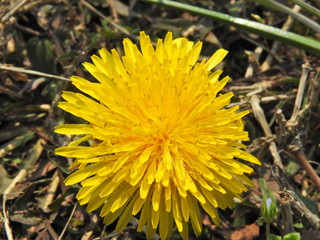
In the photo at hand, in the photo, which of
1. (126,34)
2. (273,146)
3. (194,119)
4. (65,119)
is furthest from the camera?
(126,34)

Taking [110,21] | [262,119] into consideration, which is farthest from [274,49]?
[110,21]

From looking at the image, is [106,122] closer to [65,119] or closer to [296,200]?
[65,119]

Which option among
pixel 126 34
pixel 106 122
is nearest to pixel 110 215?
pixel 106 122

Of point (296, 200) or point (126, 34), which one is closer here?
point (296, 200)

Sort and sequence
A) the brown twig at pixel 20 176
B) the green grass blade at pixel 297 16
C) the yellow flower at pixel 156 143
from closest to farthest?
the yellow flower at pixel 156 143 < the brown twig at pixel 20 176 < the green grass blade at pixel 297 16

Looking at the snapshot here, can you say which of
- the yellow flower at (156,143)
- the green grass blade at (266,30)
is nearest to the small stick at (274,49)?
the green grass blade at (266,30)

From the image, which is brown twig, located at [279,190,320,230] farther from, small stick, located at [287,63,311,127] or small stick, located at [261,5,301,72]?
small stick, located at [261,5,301,72]

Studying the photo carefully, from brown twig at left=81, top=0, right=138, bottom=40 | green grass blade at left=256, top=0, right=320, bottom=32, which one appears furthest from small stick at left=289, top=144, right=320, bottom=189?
brown twig at left=81, top=0, right=138, bottom=40

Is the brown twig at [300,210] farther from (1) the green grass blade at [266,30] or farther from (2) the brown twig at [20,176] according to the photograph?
(2) the brown twig at [20,176]

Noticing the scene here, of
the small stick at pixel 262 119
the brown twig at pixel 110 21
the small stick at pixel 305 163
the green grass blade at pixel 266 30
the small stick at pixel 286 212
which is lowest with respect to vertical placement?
the small stick at pixel 286 212
